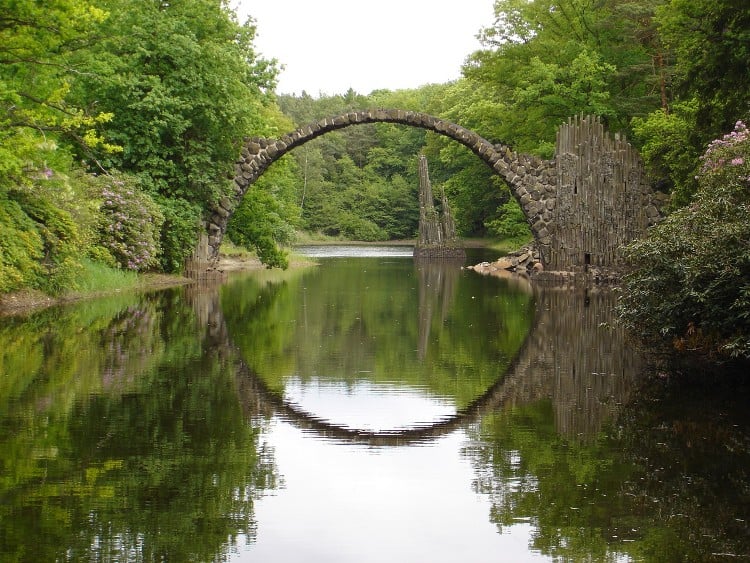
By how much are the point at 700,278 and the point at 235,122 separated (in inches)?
725

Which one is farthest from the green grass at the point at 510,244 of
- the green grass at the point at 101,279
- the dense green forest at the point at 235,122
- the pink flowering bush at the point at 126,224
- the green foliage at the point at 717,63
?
the green grass at the point at 101,279

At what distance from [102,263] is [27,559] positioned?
19.8 metres

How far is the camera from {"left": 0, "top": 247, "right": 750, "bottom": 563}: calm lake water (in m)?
5.47

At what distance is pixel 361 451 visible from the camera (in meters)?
7.76

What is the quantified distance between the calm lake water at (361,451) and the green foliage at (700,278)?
2.04ft

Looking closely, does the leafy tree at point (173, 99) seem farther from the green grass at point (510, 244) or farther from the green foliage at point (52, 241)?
the green grass at point (510, 244)

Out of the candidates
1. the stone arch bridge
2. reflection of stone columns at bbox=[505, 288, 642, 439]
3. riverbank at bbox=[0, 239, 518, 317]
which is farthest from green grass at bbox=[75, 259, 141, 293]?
reflection of stone columns at bbox=[505, 288, 642, 439]

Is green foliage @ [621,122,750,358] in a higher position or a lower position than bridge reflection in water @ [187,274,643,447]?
higher

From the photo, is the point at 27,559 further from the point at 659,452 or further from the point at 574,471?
the point at 659,452

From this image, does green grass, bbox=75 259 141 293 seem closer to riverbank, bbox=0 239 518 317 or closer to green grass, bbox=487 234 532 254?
riverbank, bbox=0 239 518 317

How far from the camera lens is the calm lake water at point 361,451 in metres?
5.47

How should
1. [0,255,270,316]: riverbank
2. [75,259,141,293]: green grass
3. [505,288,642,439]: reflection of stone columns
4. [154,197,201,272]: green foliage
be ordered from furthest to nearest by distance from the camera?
[154,197,201,272]: green foliage → [75,259,141,293]: green grass → [0,255,270,316]: riverbank → [505,288,642,439]: reflection of stone columns

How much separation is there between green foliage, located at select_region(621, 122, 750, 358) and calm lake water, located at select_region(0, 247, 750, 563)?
0.62 meters

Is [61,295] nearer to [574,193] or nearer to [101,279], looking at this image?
[101,279]
